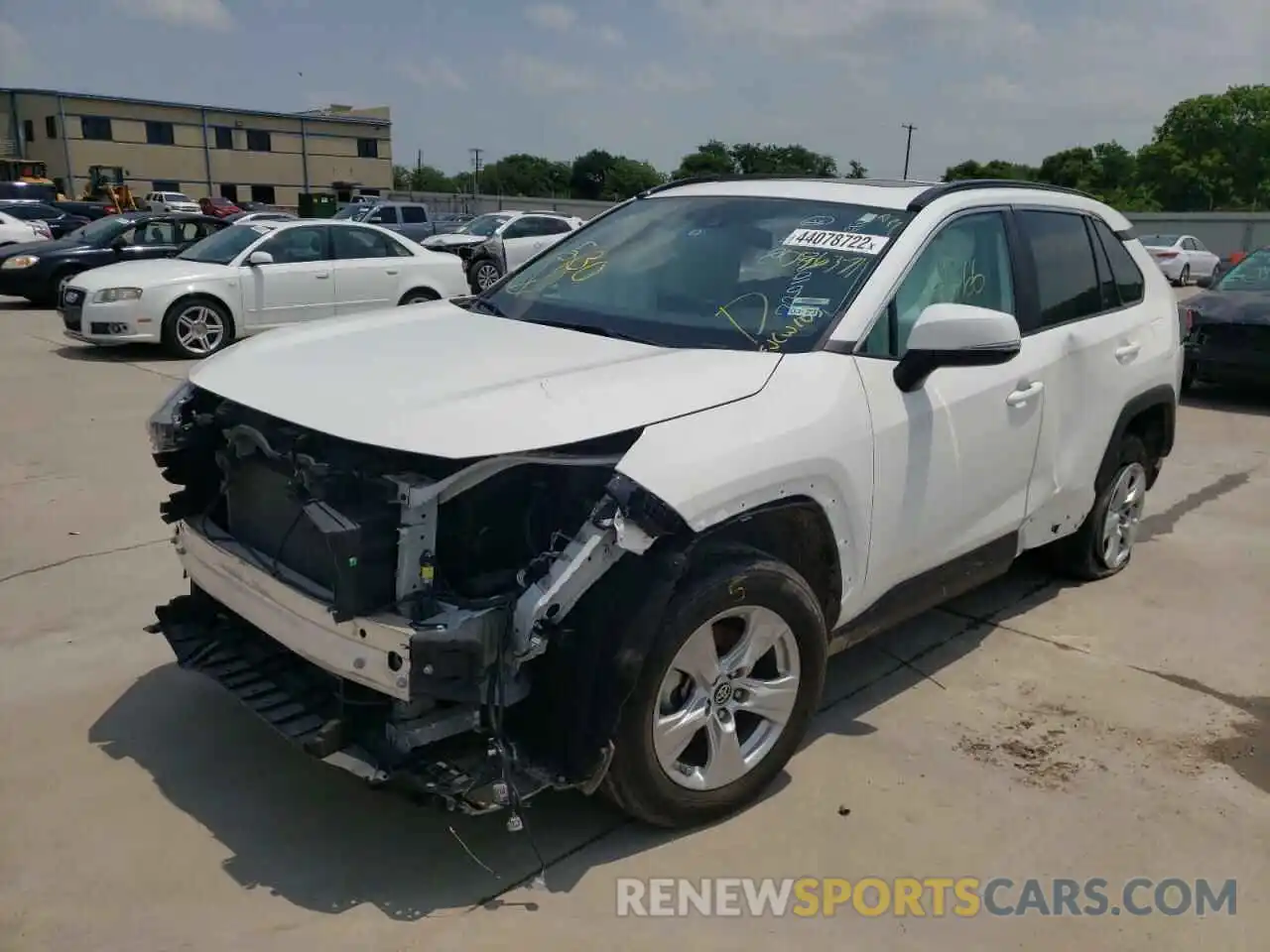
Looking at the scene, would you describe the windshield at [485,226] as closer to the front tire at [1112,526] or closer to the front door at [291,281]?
the front door at [291,281]

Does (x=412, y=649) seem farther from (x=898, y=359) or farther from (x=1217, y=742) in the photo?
(x=1217, y=742)

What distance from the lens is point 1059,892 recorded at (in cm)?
298

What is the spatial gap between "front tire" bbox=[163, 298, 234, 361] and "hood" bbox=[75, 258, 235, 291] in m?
0.30

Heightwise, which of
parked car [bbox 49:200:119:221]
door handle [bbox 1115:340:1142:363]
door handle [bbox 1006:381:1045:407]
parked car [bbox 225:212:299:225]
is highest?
parked car [bbox 49:200:119:221]

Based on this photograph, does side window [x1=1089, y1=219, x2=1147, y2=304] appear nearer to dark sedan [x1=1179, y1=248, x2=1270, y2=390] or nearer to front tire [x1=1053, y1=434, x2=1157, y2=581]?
front tire [x1=1053, y1=434, x2=1157, y2=581]

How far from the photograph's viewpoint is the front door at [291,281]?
11.8 meters

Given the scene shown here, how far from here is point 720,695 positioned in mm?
3084

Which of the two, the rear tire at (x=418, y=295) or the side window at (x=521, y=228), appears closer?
the rear tire at (x=418, y=295)

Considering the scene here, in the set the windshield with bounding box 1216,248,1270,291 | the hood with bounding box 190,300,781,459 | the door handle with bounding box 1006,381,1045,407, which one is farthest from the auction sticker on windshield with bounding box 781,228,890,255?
the windshield with bounding box 1216,248,1270,291

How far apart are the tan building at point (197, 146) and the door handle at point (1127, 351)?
66.1 m

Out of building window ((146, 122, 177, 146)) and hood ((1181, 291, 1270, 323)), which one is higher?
building window ((146, 122, 177, 146))

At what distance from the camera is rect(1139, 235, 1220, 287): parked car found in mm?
28344

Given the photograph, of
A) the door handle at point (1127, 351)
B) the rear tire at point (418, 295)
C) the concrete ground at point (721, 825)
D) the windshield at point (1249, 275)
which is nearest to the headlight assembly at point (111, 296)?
the rear tire at point (418, 295)

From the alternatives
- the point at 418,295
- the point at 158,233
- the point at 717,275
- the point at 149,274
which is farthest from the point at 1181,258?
the point at 717,275
